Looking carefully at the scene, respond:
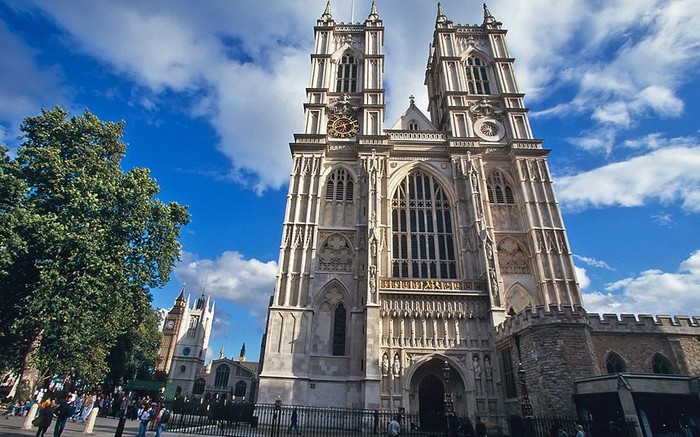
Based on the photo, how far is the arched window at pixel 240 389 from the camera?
59375 millimetres

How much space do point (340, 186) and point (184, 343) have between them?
50.1 m

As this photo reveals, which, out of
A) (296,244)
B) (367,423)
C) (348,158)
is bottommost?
(367,423)

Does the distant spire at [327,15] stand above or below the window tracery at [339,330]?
above

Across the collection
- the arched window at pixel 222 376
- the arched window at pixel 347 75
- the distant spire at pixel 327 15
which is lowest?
the arched window at pixel 222 376

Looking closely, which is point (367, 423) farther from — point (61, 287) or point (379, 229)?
point (61, 287)

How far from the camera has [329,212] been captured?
2648cm

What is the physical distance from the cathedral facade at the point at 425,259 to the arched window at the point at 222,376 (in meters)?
43.2

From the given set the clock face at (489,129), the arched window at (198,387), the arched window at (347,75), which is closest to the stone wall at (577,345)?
the clock face at (489,129)

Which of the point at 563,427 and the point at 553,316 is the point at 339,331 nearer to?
the point at 553,316

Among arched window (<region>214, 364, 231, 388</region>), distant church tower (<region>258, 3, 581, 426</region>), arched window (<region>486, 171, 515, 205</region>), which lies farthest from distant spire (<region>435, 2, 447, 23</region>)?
arched window (<region>214, 364, 231, 388</region>)

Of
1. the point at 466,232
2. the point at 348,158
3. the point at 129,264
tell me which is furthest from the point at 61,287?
the point at 466,232

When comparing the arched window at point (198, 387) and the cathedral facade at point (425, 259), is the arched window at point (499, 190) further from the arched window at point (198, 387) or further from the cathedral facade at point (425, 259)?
the arched window at point (198, 387)

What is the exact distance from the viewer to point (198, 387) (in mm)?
60281

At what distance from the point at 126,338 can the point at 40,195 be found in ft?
63.8
